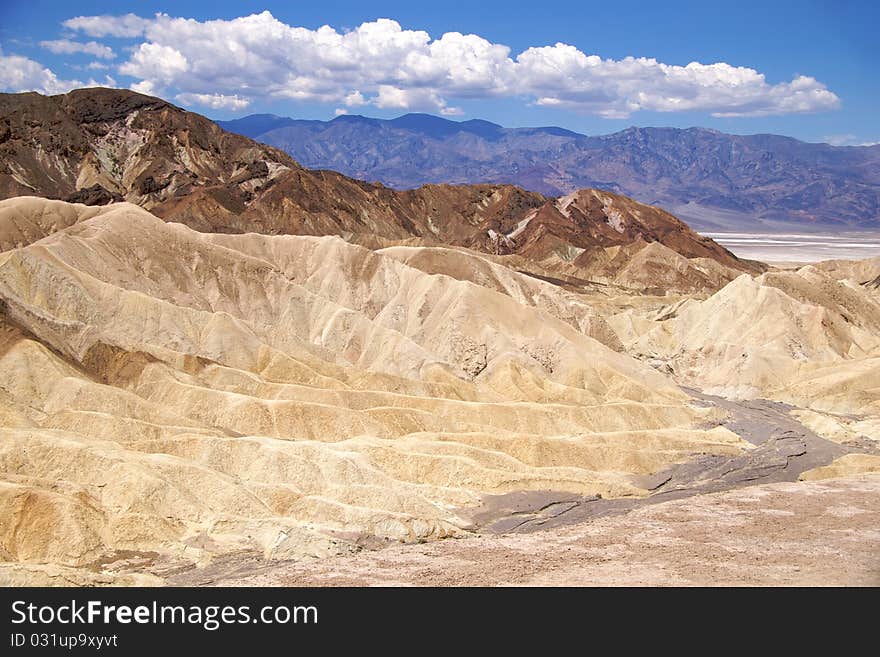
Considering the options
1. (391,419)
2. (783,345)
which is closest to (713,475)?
(391,419)

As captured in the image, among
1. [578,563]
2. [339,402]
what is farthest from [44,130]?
[578,563]

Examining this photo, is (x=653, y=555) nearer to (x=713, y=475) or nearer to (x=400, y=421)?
(x=713, y=475)

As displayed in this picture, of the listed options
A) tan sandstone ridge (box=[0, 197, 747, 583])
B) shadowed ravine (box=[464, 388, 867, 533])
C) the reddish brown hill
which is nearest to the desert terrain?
tan sandstone ridge (box=[0, 197, 747, 583])

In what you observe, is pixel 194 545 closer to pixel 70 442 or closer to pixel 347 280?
pixel 70 442

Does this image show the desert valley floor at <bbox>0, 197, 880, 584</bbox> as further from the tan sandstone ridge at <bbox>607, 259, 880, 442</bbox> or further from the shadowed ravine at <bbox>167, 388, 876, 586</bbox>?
the tan sandstone ridge at <bbox>607, 259, 880, 442</bbox>

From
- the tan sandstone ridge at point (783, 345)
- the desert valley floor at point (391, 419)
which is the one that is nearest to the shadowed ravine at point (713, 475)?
the desert valley floor at point (391, 419)

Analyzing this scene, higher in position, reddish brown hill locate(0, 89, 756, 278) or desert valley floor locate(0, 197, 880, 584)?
reddish brown hill locate(0, 89, 756, 278)
